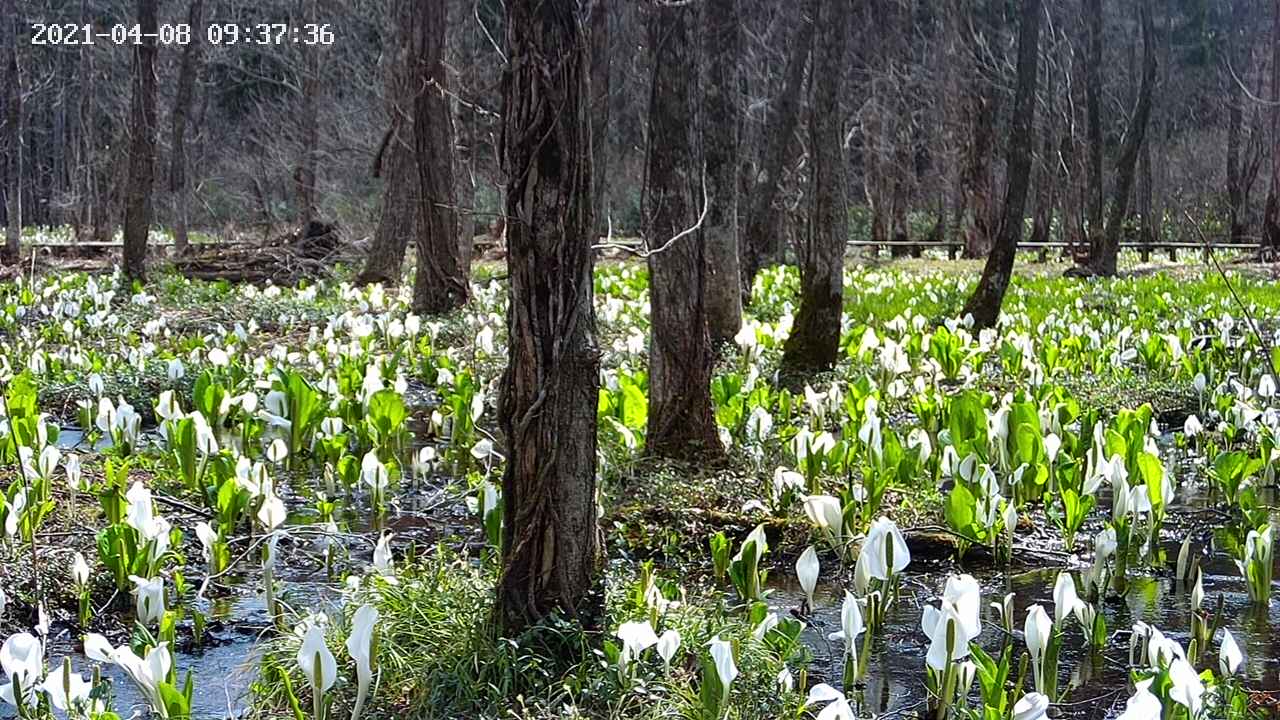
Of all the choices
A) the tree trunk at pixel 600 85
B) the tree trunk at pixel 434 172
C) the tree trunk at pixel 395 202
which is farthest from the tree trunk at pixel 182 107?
the tree trunk at pixel 600 85

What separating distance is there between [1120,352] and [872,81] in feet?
61.7

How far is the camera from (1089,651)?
13.0 feet

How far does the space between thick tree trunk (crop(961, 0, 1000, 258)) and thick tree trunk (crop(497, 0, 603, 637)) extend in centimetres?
1922

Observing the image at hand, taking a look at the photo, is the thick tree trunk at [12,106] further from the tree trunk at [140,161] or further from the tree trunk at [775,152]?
the tree trunk at [775,152]

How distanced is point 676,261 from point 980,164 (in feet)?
57.8

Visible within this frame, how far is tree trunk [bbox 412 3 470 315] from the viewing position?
1237cm

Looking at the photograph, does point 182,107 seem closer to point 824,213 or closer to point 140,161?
point 140,161

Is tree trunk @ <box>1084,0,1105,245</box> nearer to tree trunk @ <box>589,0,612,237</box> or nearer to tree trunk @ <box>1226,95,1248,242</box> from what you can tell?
tree trunk @ <box>1226,95,1248,242</box>

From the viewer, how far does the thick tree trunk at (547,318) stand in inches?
130

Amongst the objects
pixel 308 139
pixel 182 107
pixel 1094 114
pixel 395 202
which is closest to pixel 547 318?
pixel 395 202

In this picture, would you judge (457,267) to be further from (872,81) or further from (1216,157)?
(1216,157)

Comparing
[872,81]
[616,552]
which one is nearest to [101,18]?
[872,81]

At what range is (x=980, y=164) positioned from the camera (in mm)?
22328

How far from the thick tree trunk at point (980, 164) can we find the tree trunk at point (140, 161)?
12.9 m
